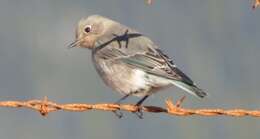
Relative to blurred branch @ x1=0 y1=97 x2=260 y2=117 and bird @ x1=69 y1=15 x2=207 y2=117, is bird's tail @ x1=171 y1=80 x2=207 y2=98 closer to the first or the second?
bird @ x1=69 y1=15 x2=207 y2=117

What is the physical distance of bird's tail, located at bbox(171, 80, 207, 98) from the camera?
849 centimetres

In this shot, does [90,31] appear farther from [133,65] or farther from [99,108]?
[99,108]

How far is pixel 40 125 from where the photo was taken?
25.1 metres

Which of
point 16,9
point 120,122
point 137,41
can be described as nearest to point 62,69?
point 16,9

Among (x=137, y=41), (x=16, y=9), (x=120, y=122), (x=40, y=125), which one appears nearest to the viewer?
(x=137, y=41)

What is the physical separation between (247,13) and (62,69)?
5.42 meters

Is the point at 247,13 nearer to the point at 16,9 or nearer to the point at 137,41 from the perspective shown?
the point at 16,9

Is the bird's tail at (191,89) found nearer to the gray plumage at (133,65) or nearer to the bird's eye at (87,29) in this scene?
the gray plumage at (133,65)

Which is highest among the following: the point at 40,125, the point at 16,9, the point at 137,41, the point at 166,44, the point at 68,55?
the point at 16,9

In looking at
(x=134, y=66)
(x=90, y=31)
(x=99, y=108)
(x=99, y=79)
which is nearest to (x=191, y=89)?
(x=134, y=66)

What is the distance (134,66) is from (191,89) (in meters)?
0.78

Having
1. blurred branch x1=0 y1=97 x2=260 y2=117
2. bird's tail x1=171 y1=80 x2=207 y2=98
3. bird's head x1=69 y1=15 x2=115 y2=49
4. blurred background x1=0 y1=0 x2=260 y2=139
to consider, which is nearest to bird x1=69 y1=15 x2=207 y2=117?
bird's tail x1=171 y1=80 x2=207 y2=98

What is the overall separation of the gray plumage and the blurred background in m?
11.2

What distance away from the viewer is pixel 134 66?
9.27 meters
